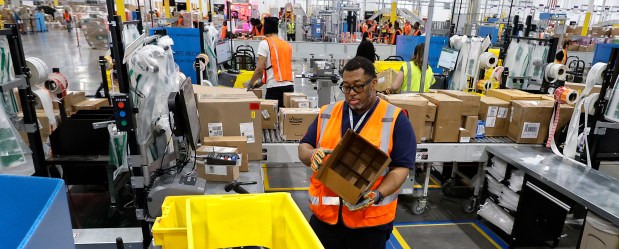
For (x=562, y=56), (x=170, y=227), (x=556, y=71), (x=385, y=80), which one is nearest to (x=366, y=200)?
(x=170, y=227)

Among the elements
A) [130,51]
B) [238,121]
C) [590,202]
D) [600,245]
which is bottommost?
[600,245]

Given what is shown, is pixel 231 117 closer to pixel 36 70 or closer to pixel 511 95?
pixel 36 70

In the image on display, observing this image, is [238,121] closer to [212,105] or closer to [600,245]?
[212,105]

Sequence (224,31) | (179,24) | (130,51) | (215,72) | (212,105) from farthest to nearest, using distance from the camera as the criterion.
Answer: (224,31)
(179,24)
(215,72)
(212,105)
(130,51)

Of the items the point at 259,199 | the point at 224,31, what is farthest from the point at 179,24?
the point at 259,199

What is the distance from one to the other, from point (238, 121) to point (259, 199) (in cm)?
175

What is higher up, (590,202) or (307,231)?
(307,231)

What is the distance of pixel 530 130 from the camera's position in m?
3.77

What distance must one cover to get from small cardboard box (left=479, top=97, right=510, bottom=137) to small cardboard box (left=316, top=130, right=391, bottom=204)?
238cm

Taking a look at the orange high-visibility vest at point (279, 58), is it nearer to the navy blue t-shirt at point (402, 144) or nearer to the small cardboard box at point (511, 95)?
the small cardboard box at point (511, 95)

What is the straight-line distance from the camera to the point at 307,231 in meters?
1.17

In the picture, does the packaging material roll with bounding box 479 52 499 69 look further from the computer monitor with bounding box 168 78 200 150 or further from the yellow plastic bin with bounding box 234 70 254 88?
the computer monitor with bounding box 168 78 200 150

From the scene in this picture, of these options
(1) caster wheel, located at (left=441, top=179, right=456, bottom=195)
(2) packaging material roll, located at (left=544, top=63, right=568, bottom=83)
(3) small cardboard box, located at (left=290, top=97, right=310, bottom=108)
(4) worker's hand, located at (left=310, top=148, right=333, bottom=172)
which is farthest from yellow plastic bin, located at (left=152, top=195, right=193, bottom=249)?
(2) packaging material roll, located at (left=544, top=63, right=568, bottom=83)

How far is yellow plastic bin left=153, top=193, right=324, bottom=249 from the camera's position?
135 centimetres
